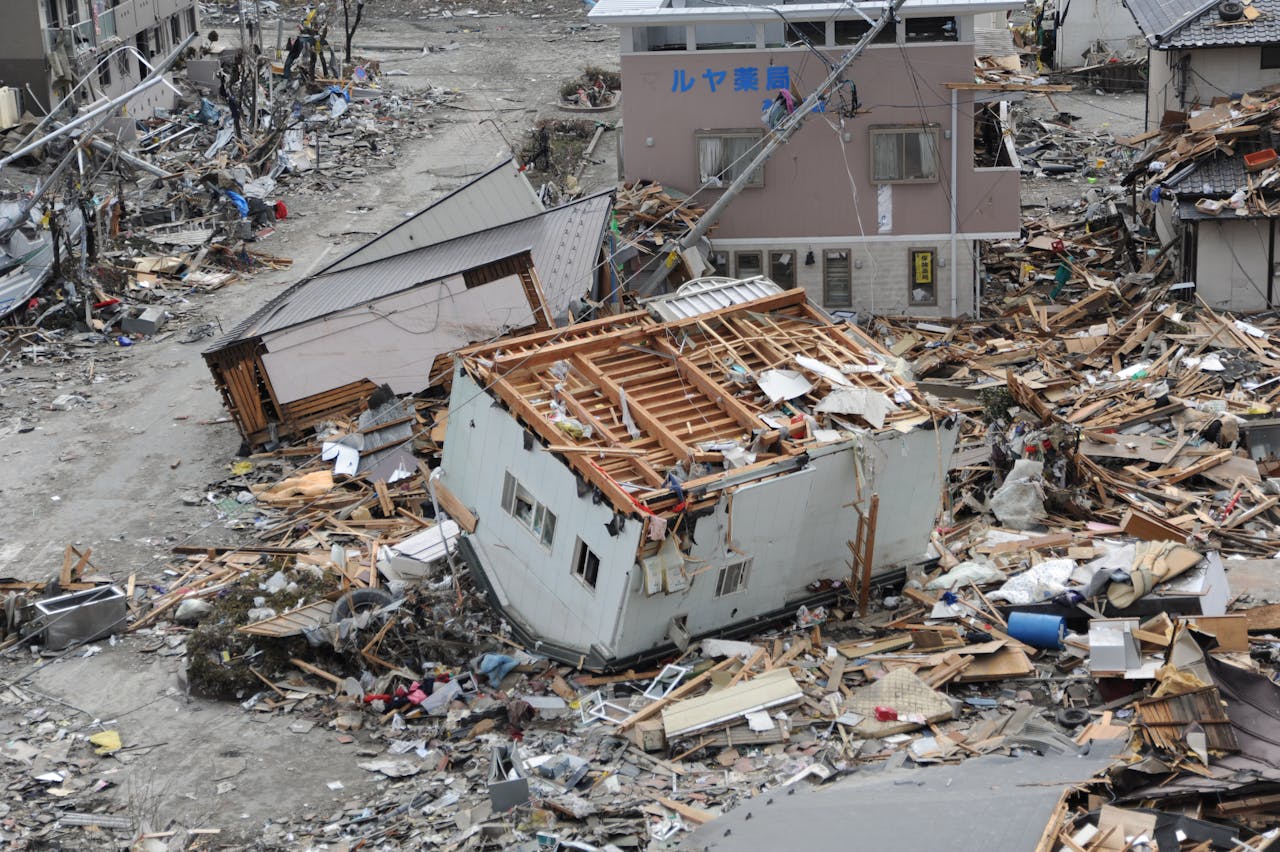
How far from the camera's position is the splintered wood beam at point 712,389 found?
19406 mm

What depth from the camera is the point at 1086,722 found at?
15.8 metres

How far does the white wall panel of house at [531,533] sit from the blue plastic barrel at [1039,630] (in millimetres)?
4587

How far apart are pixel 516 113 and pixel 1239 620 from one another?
120 feet

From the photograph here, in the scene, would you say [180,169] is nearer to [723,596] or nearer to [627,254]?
[627,254]

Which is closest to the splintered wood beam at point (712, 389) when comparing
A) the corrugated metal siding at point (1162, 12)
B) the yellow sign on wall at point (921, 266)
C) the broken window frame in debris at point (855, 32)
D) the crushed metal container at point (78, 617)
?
the crushed metal container at point (78, 617)

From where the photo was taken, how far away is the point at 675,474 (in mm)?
18172

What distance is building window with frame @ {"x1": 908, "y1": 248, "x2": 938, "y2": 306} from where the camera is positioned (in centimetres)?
3278

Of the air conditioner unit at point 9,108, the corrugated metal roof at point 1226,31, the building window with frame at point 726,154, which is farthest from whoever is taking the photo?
the air conditioner unit at point 9,108

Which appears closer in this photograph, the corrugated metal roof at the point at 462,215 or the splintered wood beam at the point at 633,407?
the splintered wood beam at the point at 633,407

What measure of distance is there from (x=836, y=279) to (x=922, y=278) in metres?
1.79

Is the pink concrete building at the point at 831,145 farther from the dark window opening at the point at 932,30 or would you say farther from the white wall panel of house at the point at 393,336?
the white wall panel of house at the point at 393,336

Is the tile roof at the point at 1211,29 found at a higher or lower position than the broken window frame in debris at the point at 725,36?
lower

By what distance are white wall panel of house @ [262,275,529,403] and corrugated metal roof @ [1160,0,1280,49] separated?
15461 millimetres

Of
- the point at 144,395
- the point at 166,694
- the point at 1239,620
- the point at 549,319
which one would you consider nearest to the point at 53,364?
the point at 144,395
